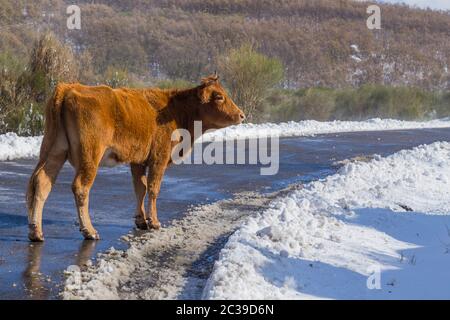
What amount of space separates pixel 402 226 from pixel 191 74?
5341 cm

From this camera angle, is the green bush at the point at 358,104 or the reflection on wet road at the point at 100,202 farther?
the green bush at the point at 358,104

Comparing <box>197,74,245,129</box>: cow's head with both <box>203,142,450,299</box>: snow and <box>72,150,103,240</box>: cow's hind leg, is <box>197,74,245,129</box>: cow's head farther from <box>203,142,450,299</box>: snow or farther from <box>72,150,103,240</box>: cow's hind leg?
<box>72,150,103,240</box>: cow's hind leg

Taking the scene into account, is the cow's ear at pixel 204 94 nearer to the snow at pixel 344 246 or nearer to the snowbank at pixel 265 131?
the snow at pixel 344 246

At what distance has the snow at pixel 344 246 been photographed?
292 inches

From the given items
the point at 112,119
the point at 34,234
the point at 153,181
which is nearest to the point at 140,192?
the point at 153,181

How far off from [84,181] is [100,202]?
10.3 ft

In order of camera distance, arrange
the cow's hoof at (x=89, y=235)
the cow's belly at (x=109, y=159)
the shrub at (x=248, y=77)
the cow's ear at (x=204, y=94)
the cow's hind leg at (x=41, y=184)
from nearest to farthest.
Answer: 1. the cow's hind leg at (x=41, y=184)
2. the cow's hoof at (x=89, y=235)
3. the cow's belly at (x=109, y=159)
4. the cow's ear at (x=204, y=94)
5. the shrub at (x=248, y=77)

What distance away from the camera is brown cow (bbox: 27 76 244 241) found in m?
9.10

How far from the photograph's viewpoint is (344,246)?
9.35 m

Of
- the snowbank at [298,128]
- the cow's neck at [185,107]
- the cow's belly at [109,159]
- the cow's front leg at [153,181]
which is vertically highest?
the cow's neck at [185,107]

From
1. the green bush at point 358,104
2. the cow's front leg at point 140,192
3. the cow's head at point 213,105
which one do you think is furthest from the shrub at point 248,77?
the cow's front leg at point 140,192

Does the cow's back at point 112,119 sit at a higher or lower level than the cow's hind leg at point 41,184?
higher

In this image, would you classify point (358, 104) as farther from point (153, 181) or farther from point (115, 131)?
point (115, 131)
